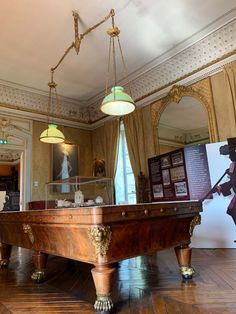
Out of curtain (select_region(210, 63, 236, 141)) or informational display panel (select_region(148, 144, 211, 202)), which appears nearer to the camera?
informational display panel (select_region(148, 144, 211, 202))

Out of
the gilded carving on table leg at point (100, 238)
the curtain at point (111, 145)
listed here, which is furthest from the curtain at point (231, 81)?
the gilded carving on table leg at point (100, 238)

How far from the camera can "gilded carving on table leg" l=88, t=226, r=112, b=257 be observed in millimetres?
1796

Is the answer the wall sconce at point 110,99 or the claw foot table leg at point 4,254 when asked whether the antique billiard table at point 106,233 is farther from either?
the wall sconce at point 110,99

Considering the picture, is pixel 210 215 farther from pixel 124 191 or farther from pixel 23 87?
pixel 23 87

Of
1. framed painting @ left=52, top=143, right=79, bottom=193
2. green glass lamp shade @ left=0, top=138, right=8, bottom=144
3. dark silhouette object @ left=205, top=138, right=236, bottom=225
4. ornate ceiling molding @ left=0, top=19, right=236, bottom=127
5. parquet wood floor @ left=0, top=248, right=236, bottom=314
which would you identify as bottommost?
parquet wood floor @ left=0, top=248, right=236, bottom=314

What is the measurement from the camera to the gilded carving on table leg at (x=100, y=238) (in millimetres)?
1796

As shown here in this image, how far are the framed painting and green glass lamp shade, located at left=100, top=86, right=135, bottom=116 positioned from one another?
154 inches

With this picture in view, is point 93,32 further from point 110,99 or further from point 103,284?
point 103,284

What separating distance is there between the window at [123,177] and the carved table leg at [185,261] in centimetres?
392

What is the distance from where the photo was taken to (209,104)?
5.02 metres

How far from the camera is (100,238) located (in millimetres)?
1799

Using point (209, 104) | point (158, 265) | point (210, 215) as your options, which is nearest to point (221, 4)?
point (209, 104)

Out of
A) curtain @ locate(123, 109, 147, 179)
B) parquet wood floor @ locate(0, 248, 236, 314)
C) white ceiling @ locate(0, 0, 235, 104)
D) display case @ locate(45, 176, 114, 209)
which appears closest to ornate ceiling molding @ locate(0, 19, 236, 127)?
white ceiling @ locate(0, 0, 235, 104)

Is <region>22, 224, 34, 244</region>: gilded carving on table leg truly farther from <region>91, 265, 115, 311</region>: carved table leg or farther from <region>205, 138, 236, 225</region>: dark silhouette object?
<region>205, 138, 236, 225</region>: dark silhouette object
